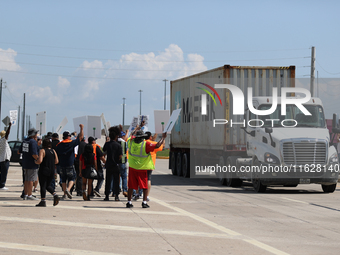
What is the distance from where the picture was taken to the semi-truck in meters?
16.9

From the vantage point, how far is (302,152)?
16.9 m

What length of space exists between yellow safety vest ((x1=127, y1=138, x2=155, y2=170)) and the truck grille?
217 inches

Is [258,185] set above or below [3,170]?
below

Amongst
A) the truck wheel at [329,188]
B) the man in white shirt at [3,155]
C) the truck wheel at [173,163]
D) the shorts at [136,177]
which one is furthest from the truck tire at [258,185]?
the truck wheel at [173,163]

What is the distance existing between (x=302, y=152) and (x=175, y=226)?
795 cm

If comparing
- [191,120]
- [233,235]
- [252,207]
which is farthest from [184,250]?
[191,120]

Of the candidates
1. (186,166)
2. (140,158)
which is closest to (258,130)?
(140,158)

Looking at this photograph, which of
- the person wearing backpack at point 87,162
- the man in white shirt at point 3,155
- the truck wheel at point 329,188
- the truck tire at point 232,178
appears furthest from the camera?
the truck tire at point 232,178

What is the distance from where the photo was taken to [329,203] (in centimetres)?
1471

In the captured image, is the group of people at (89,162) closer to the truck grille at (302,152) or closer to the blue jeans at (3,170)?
the blue jeans at (3,170)

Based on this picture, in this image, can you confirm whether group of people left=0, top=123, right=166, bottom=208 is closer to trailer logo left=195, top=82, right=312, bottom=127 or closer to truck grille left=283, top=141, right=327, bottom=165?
truck grille left=283, top=141, right=327, bottom=165

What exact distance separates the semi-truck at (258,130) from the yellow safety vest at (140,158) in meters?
5.40

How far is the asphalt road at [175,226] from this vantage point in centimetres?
789

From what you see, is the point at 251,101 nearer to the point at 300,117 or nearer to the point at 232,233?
the point at 300,117
